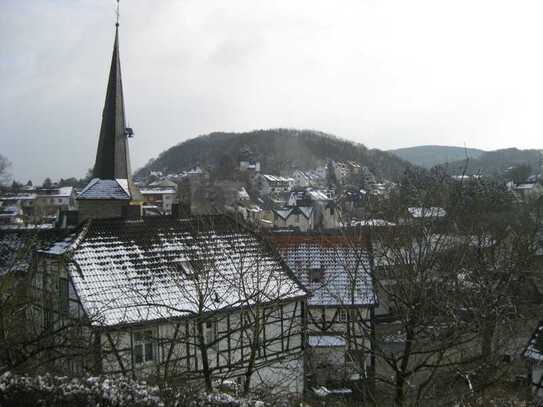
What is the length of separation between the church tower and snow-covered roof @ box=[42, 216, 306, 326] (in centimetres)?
735

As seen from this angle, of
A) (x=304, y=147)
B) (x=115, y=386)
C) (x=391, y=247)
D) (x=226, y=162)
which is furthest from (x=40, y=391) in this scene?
(x=304, y=147)

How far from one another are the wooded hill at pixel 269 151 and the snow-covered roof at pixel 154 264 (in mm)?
105900

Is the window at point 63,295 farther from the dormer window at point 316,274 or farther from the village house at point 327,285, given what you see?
the dormer window at point 316,274

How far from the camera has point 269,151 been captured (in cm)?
14875

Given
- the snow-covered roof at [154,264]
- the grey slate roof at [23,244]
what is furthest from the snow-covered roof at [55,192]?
the snow-covered roof at [154,264]

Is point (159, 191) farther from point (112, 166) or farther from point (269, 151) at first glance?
point (112, 166)

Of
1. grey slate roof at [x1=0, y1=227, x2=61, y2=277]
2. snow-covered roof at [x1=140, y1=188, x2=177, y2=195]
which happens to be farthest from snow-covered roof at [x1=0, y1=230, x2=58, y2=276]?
snow-covered roof at [x1=140, y1=188, x2=177, y2=195]

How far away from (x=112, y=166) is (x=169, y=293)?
11.5 meters

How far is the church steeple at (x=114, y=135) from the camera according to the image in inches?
1000

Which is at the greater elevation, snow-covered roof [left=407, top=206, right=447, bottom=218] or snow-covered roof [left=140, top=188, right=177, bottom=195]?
snow-covered roof [left=407, top=206, right=447, bottom=218]

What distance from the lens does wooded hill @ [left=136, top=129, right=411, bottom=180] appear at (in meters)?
137

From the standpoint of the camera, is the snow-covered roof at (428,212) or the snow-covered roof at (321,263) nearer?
the snow-covered roof at (428,212)

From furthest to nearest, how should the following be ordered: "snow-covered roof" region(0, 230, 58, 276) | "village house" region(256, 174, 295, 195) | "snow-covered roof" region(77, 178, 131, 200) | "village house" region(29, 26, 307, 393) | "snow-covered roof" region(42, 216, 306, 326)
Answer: "village house" region(256, 174, 295, 195) < "snow-covered roof" region(77, 178, 131, 200) < "snow-covered roof" region(0, 230, 58, 276) < "snow-covered roof" region(42, 216, 306, 326) < "village house" region(29, 26, 307, 393)

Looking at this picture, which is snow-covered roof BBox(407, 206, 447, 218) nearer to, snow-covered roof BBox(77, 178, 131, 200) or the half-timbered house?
the half-timbered house
